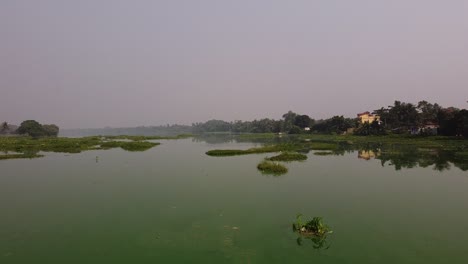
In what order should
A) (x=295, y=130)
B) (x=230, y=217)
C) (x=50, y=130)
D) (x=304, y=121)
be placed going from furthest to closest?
(x=304, y=121) < (x=295, y=130) < (x=50, y=130) < (x=230, y=217)

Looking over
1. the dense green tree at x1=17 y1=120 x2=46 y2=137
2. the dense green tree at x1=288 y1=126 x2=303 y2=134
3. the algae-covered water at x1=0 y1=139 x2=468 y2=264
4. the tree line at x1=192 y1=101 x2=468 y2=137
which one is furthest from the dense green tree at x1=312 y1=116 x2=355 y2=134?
the dense green tree at x1=17 y1=120 x2=46 y2=137

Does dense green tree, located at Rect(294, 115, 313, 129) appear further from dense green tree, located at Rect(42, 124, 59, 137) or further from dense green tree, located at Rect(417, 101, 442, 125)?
dense green tree, located at Rect(42, 124, 59, 137)

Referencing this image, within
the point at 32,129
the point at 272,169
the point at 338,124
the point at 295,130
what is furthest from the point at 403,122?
the point at 32,129

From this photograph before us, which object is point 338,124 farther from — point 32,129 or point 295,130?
point 32,129

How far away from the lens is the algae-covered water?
960 centimetres

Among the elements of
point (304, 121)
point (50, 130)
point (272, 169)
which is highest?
point (304, 121)

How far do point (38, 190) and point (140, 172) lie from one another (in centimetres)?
781

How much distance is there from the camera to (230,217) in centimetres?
1334

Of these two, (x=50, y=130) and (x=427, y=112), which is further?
(x=50, y=130)

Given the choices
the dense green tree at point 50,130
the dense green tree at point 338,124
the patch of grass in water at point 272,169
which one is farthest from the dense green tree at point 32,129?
the patch of grass in water at point 272,169

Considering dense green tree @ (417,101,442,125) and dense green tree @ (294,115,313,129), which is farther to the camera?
dense green tree @ (294,115,313,129)

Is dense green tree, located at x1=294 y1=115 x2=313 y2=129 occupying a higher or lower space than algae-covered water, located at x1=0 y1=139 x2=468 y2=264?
higher

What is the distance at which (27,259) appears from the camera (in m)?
9.35

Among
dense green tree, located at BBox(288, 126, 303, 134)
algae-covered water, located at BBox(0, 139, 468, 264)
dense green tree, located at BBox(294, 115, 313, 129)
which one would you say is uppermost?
dense green tree, located at BBox(294, 115, 313, 129)
